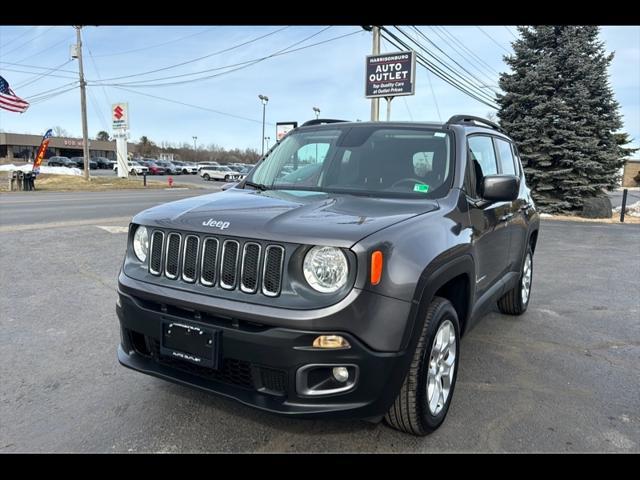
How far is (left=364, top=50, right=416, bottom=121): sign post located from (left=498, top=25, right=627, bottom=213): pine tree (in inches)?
138

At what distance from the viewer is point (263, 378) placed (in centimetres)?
249

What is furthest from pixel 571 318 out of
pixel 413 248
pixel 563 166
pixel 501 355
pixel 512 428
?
pixel 563 166

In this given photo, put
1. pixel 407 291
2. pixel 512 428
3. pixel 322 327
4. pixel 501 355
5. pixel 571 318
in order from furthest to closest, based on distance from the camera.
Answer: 1. pixel 571 318
2. pixel 501 355
3. pixel 512 428
4. pixel 407 291
5. pixel 322 327

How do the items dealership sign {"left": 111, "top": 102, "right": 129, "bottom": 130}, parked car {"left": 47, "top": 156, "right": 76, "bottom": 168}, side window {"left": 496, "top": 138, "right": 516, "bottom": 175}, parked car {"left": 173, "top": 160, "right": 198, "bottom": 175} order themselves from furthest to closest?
parked car {"left": 173, "top": 160, "right": 198, "bottom": 175}
parked car {"left": 47, "top": 156, "right": 76, "bottom": 168}
dealership sign {"left": 111, "top": 102, "right": 129, "bottom": 130}
side window {"left": 496, "top": 138, "right": 516, "bottom": 175}

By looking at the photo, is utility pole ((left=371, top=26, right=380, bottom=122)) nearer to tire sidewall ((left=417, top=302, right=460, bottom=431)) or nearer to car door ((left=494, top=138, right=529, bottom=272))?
car door ((left=494, top=138, right=529, bottom=272))

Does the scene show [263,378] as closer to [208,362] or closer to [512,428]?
[208,362]

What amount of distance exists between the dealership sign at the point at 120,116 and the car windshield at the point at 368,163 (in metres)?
36.9

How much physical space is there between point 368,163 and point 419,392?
5.77ft

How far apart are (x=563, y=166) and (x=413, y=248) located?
17.9m

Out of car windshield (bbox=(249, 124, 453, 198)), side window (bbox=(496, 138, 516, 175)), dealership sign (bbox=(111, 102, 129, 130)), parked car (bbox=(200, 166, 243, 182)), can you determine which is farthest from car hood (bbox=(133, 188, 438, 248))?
parked car (bbox=(200, 166, 243, 182))

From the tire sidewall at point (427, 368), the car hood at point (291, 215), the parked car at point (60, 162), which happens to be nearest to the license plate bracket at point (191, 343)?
the car hood at point (291, 215)

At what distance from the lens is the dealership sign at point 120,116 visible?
122ft

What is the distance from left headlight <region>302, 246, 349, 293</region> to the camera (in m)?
2.41

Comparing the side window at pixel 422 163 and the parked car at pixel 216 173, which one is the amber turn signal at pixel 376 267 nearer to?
the side window at pixel 422 163
